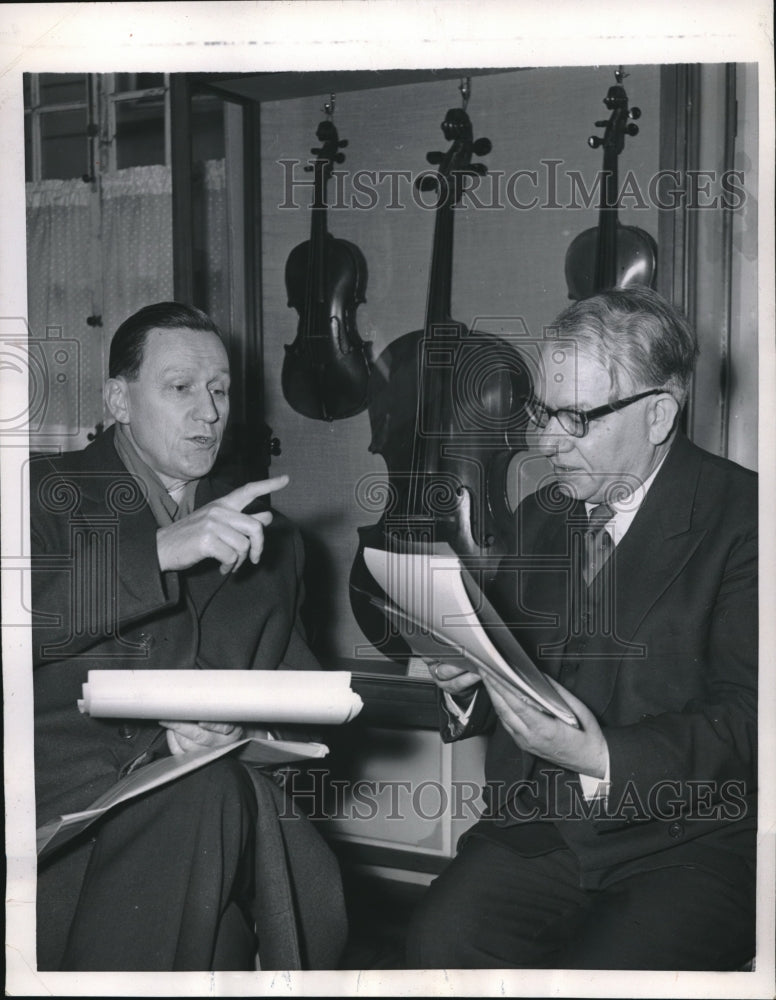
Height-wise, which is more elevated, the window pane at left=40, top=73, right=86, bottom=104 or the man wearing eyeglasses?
the window pane at left=40, top=73, right=86, bottom=104

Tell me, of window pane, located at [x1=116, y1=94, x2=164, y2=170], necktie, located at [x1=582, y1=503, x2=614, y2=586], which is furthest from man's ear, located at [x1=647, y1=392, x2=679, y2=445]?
window pane, located at [x1=116, y1=94, x2=164, y2=170]

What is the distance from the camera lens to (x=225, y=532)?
4.91 feet

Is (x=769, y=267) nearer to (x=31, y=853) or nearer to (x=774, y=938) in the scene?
(x=774, y=938)

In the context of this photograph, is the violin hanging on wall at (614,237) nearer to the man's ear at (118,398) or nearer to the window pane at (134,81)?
the man's ear at (118,398)

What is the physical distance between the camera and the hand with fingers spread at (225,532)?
1.49 metres

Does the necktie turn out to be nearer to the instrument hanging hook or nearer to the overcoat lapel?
the overcoat lapel

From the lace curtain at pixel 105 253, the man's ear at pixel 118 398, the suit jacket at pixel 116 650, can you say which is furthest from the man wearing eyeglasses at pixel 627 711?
the lace curtain at pixel 105 253

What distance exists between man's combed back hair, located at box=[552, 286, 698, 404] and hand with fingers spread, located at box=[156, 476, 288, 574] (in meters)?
0.50

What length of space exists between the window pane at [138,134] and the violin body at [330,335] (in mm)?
891

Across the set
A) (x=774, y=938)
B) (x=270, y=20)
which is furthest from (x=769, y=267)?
(x=774, y=938)

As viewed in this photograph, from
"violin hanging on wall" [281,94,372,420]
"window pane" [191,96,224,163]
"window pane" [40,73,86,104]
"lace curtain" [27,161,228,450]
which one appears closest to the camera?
"violin hanging on wall" [281,94,372,420]

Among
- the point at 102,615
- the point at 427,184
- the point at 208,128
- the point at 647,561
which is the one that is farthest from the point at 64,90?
the point at 647,561

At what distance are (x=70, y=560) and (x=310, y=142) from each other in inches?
50.7

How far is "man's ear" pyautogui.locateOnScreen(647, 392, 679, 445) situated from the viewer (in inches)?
62.8
